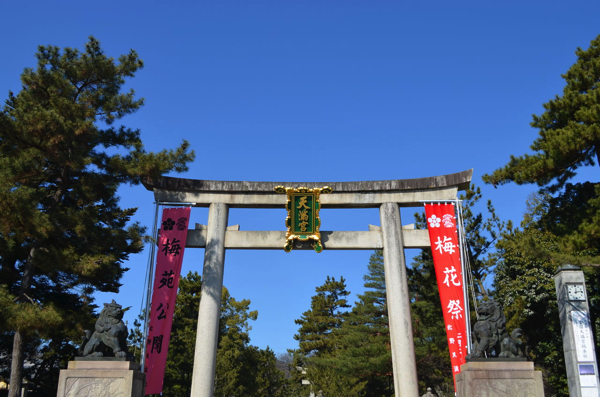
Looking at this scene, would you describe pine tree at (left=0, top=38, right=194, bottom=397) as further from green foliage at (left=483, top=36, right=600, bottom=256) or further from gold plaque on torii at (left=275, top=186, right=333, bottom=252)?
green foliage at (left=483, top=36, right=600, bottom=256)

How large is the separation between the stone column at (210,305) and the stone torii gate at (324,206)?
0.02 m

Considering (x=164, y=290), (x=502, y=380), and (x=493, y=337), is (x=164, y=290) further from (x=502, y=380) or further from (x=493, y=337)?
(x=502, y=380)

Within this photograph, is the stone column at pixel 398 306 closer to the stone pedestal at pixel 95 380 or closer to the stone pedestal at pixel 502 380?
the stone pedestal at pixel 502 380

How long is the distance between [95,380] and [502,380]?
6.52 m

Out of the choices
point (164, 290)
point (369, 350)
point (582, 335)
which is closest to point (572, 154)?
point (582, 335)

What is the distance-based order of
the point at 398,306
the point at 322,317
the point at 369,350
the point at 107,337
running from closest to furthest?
the point at 107,337, the point at 398,306, the point at 369,350, the point at 322,317

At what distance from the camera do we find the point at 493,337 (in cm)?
808

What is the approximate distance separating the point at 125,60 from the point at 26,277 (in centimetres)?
534

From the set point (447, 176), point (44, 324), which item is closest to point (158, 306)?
point (44, 324)

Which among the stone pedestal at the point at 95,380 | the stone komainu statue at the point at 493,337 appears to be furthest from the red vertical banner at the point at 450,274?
the stone pedestal at the point at 95,380

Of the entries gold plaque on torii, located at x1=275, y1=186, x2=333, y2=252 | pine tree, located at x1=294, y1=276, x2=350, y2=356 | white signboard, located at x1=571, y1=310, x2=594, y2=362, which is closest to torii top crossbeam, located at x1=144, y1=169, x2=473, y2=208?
gold plaque on torii, located at x1=275, y1=186, x2=333, y2=252

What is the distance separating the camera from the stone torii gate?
37.3 feet

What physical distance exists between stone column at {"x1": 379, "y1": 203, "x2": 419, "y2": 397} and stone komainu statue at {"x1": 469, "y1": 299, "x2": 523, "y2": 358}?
2.60 metres

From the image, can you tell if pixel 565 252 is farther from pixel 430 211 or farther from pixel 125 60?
pixel 125 60
